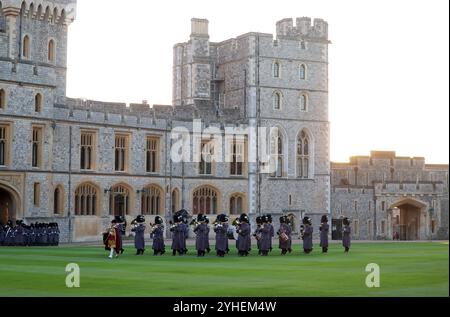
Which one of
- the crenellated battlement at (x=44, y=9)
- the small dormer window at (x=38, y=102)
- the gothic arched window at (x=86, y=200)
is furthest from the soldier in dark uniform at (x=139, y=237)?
the crenellated battlement at (x=44, y=9)

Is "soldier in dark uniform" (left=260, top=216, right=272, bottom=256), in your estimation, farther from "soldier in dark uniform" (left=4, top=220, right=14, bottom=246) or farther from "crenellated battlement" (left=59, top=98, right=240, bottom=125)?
"crenellated battlement" (left=59, top=98, right=240, bottom=125)

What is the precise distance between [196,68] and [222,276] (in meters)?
42.2

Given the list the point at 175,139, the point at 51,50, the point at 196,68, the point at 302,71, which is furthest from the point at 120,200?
the point at 302,71

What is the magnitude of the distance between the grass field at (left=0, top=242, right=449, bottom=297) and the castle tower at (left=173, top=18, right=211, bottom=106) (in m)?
33.8

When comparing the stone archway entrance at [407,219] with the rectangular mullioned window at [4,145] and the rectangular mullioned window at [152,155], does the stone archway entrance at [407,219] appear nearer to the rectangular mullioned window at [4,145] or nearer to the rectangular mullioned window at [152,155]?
the rectangular mullioned window at [152,155]

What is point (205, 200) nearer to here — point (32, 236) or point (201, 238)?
point (32, 236)

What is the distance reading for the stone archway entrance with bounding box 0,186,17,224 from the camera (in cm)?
4522

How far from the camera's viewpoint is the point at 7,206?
150 ft

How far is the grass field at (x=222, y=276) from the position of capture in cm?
1767

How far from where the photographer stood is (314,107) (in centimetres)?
6125

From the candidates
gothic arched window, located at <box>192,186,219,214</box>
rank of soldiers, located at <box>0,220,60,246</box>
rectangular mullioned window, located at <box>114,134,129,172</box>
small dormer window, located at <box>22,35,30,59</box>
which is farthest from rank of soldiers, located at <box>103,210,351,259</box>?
gothic arched window, located at <box>192,186,219,214</box>
